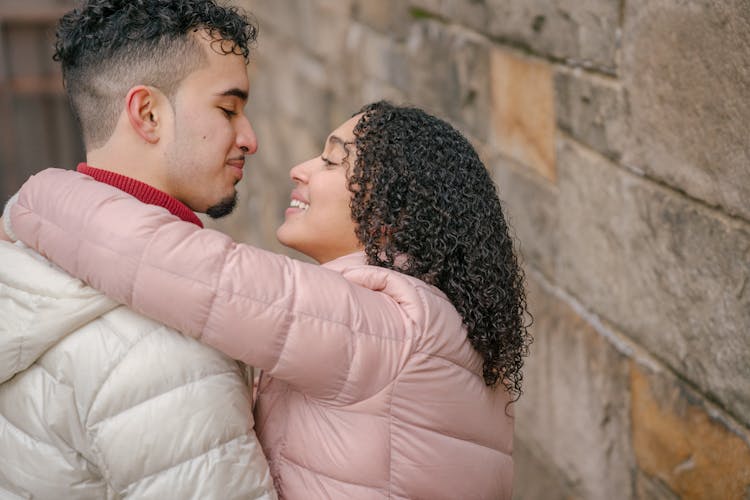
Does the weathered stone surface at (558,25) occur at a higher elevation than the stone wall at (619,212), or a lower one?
higher

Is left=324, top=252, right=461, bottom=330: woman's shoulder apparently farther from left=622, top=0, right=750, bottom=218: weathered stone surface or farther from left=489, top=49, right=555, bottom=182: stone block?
left=489, top=49, right=555, bottom=182: stone block

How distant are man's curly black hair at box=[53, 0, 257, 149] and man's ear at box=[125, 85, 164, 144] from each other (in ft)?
0.10

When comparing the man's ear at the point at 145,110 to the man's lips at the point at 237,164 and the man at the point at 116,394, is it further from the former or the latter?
the man's lips at the point at 237,164

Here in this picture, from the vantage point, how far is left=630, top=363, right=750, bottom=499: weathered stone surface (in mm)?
2229

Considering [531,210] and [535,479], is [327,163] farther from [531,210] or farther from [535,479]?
[535,479]

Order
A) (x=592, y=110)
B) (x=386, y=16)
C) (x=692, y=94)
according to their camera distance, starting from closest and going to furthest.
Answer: (x=692, y=94) → (x=592, y=110) → (x=386, y=16)

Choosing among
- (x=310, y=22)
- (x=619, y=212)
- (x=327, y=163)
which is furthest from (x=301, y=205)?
(x=310, y=22)

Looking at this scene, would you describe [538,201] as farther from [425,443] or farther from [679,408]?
[425,443]

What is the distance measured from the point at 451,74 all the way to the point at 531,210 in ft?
2.37

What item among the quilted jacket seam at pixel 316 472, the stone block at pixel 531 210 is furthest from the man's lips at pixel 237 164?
the stone block at pixel 531 210

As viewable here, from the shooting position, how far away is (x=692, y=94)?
2242 millimetres

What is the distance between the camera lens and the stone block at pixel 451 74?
340 cm

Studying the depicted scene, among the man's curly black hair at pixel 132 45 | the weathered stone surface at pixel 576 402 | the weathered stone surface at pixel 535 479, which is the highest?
the man's curly black hair at pixel 132 45

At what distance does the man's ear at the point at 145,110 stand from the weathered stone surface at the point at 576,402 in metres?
1.32
